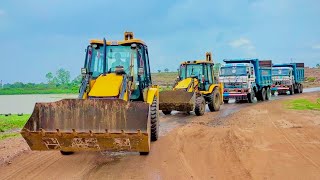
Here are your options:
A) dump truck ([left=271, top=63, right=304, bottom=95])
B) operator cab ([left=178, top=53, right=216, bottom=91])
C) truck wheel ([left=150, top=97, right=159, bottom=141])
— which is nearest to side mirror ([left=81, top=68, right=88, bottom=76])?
truck wheel ([left=150, top=97, right=159, bottom=141])

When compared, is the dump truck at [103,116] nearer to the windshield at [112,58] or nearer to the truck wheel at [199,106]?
the windshield at [112,58]

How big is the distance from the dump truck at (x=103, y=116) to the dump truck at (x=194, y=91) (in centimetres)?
683

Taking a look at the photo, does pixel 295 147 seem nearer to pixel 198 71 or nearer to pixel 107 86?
pixel 107 86

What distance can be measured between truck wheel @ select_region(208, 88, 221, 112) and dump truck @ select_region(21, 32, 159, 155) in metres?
9.60

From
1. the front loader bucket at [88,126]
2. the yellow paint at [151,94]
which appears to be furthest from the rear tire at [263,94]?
the front loader bucket at [88,126]

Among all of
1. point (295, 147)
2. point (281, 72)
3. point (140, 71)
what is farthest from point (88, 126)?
point (281, 72)

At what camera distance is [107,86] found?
29.6 feet

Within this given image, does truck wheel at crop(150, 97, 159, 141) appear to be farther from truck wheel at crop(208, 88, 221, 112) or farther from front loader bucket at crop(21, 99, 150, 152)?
truck wheel at crop(208, 88, 221, 112)

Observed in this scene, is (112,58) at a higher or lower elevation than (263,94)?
higher

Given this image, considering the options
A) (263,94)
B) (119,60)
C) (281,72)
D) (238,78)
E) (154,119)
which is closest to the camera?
(154,119)

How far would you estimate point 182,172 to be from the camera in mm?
7383

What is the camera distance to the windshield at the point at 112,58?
977 centimetres

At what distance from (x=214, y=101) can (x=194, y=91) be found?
6.29 ft

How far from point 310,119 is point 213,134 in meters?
5.51
